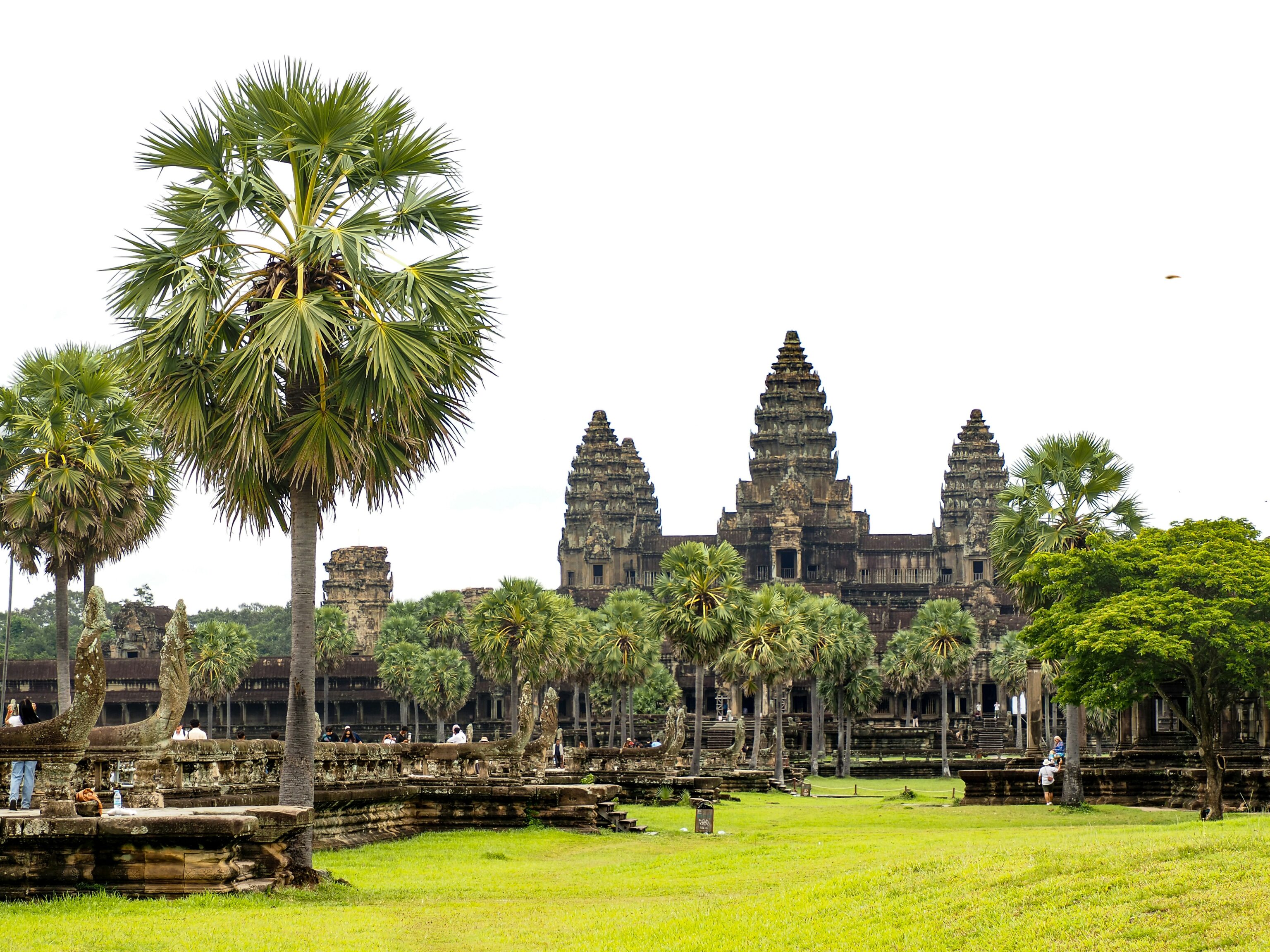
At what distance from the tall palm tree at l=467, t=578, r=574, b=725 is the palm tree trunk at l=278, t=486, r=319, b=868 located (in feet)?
134

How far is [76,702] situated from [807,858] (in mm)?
10074

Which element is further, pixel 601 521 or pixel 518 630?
pixel 601 521

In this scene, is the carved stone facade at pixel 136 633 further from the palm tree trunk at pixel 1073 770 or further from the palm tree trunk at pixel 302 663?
the palm tree trunk at pixel 302 663

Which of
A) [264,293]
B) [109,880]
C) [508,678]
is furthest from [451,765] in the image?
[508,678]

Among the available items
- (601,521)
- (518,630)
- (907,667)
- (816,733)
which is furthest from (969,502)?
(518,630)

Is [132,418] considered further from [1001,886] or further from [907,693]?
[907,693]

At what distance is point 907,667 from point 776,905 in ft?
218

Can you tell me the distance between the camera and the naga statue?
14.0 metres

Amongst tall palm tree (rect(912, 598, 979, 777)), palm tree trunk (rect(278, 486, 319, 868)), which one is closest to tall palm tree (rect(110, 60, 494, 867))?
palm tree trunk (rect(278, 486, 319, 868))

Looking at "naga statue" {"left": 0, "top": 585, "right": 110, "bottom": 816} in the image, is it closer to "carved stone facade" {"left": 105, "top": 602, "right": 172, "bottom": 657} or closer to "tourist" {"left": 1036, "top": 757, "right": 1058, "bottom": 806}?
"tourist" {"left": 1036, "top": 757, "right": 1058, "bottom": 806}

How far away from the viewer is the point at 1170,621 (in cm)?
2939

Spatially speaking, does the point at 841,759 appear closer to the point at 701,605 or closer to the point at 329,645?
the point at 701,605

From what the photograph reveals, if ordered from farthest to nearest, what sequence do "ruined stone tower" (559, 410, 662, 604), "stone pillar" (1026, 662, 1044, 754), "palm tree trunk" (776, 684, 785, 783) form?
"ruined stone tower" (559, 410, 662, 604) < "palm tree trunk" (776, 684, 785, 783) < "stone pillar" (1026, 662, 1044, 754)

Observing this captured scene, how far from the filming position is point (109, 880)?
14070 millimetres
